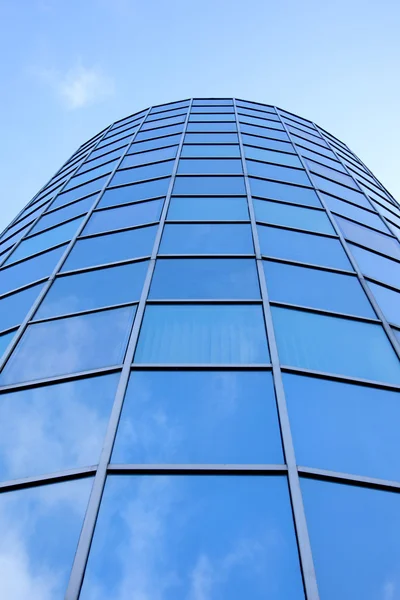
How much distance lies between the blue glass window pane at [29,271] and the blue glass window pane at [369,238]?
658 centimetres

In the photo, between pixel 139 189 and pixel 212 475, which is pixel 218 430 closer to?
pixel 212 475

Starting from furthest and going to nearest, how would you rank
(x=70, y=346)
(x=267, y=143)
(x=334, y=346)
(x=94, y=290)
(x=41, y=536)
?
(x=267, y=143) < (x=94, y=290) < (x=70, y=346) < (x=334, y=346) < (x=41, y=536)

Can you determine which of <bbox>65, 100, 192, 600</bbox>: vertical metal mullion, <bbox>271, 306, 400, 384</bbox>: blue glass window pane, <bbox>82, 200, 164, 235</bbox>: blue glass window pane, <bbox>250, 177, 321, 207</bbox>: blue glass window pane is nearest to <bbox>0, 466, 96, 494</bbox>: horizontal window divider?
<bbox>65, 100, 192, 600</bbox>: vertical metal mullion

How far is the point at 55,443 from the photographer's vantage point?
5.65 m

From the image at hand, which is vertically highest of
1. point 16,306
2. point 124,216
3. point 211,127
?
point 211,127

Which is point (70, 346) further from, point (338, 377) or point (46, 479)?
point (338, 377)

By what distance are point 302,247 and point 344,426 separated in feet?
16.4

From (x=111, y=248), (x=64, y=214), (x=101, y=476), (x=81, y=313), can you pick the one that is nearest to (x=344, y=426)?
(x=101, y=476)

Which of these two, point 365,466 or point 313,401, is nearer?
point 365,466

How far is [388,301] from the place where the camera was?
8.71m

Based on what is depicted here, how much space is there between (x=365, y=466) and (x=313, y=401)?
1020mm

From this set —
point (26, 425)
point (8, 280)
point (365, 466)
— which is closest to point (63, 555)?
point (26, 425)

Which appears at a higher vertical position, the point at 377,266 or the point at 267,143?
the point at 267,143

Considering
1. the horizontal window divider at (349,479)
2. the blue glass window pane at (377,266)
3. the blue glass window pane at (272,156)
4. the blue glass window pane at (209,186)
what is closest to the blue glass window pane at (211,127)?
the blue glass window pane at (272,156)
